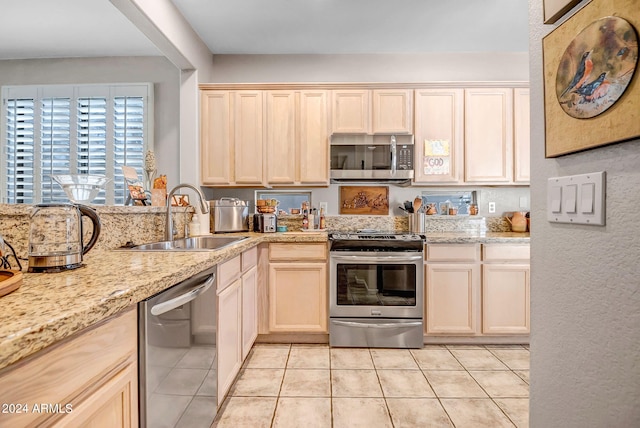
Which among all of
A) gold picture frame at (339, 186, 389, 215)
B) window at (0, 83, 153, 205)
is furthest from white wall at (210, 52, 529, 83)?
gold picture frame at (339, 186, 389, 215)

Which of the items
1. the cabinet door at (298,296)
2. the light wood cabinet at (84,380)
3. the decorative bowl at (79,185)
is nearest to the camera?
the light wood cabinet at (84,380)

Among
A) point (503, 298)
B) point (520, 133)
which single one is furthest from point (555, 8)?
point (520, 133)

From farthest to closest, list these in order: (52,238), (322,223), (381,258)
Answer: (322,223) < (381,258) < (52,238)

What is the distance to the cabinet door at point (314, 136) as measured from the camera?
2.93 metres

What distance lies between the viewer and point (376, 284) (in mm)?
2576

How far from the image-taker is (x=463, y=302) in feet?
8.47

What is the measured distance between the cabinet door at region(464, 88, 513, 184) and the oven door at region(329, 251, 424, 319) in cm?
112

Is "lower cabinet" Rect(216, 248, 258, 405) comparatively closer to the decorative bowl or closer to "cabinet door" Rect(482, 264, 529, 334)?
the decorative bowl

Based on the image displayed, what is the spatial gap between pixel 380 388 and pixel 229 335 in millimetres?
997

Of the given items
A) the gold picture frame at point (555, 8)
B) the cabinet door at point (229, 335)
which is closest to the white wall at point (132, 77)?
the cabinet door at point (229, 335)

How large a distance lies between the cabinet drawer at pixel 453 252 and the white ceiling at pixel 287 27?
6.29ft

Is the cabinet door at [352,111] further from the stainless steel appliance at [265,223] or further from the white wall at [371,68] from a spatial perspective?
the stainless steel appliance at [265,223]

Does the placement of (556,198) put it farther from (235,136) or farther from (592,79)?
(235,136)

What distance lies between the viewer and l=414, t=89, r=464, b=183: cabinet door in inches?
114
